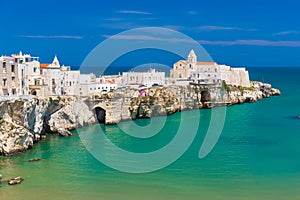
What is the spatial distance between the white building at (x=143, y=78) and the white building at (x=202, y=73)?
12.4 feet

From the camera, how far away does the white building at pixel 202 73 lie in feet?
235

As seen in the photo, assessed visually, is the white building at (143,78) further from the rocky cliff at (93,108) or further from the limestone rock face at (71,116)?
the limestone rock face at (71,116)

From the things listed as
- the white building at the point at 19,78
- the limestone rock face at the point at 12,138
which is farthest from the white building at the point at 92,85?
the limestone rock face at the point at 12,138

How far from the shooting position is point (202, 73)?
73.1 meters


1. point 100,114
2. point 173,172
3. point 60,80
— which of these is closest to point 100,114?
point 100,114

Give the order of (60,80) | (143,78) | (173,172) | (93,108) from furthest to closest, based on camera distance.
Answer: (143,78) < (60,80) < (93,108) < (173,172)

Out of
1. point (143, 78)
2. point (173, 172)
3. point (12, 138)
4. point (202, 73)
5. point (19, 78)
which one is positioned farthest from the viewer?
point (202, 73)

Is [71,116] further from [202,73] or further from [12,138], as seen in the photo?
[202,73]

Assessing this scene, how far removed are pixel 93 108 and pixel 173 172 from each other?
2175 cm

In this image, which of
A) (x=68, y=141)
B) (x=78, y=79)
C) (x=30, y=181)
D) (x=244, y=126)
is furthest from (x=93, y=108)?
(x=30, y=181)

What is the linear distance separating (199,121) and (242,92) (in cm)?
2548

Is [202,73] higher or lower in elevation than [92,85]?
higher

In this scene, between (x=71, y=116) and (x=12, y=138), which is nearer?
(x=12, y=138)

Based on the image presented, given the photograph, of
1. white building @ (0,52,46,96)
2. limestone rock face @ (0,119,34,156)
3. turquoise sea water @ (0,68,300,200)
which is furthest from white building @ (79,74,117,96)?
limestone rock face @ (0,119,34,156)
